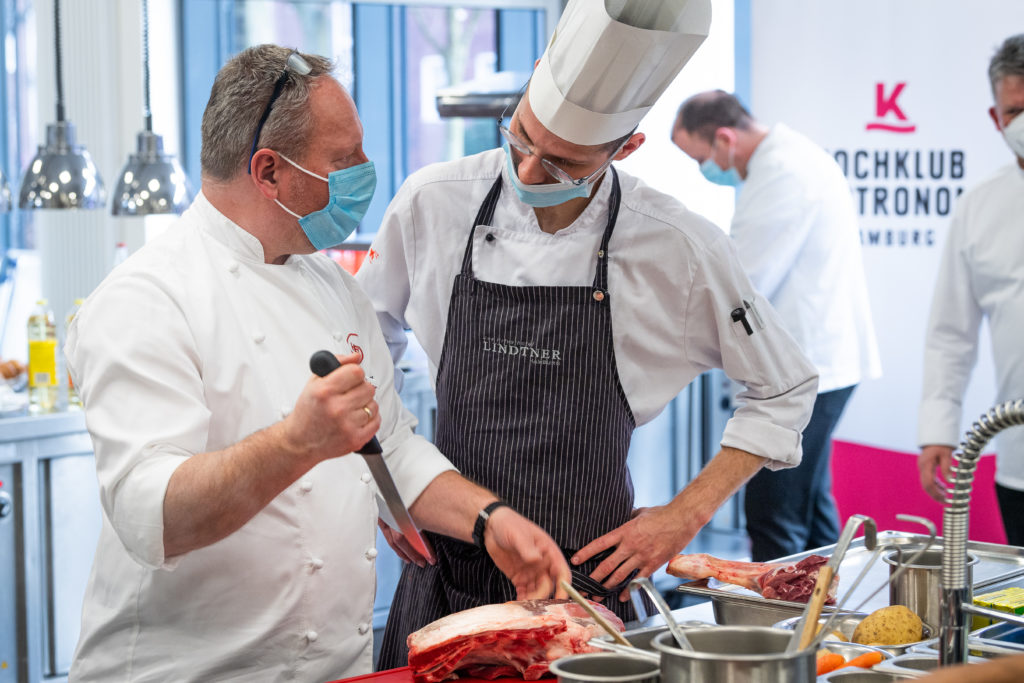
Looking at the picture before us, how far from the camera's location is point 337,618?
72.8 inches

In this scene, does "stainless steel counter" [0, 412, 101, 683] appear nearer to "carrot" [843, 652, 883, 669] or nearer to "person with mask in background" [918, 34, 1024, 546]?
"person with mask in background" [918, 34, 1024, 546]

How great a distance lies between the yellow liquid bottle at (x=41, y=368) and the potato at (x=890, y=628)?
2949 millimetres

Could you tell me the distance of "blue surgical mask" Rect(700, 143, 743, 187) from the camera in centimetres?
490

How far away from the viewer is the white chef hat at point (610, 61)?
188cm

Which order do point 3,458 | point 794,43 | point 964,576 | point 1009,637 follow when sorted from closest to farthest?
point 964,576
point 1009,637
point 3,458
point 794,43

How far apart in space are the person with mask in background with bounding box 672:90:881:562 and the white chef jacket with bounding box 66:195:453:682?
2749mm

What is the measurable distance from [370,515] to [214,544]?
0.30 metres

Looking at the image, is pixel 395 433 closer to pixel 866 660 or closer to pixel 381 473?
pixel 381 473

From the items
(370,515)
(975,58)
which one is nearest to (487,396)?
(370,515)

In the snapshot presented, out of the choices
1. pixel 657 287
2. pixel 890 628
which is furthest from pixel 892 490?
pixel 890 628

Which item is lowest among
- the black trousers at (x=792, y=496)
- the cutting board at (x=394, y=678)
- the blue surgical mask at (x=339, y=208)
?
the black trousers at (x=792, y=496)

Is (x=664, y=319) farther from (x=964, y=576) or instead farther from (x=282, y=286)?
(x=964, y=576)

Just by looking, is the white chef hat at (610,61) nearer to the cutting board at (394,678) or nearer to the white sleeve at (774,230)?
the cutting board at (394,678)

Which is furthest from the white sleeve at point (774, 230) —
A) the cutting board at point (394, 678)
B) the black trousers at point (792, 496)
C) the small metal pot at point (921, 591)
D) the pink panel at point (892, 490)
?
the cutting board at point (394, 678)
